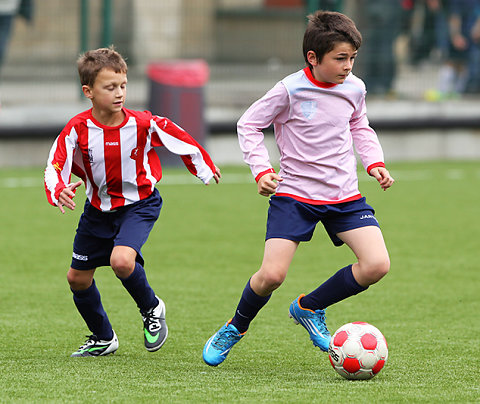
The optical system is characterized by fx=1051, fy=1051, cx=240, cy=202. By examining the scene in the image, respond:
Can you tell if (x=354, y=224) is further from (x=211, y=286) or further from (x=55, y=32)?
(x=55, y=32)

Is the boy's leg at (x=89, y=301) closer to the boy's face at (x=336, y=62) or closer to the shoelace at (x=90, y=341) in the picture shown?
the shoelace at (x=90, y=341)

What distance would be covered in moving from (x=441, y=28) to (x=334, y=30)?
1025cm

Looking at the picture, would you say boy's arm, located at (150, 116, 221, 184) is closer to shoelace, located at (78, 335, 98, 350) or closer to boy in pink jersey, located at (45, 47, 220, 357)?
boy in pink jersey, located at (45, 47, 220, 357)

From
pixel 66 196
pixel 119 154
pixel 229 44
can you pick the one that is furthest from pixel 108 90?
pixel 229 44

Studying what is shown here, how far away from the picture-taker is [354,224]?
483cm

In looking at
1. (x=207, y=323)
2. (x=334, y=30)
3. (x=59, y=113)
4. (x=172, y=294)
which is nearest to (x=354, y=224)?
(x=334, y=30)

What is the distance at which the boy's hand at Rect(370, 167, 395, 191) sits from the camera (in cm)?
485

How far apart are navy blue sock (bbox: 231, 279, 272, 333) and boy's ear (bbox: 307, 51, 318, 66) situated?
3.47ft

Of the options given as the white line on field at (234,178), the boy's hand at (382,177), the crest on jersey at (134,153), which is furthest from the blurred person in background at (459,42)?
the crest on jersey at (134,153)

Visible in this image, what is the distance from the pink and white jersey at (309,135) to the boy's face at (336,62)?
0.28 feet

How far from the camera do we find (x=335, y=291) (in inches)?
194

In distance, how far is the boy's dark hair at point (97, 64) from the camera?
486 cm

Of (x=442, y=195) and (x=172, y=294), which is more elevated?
(x=172, y=294)

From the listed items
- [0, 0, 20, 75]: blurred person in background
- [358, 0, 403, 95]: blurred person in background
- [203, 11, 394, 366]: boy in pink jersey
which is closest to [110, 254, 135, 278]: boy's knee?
[203, 11, 394, 366]: boy in pink jersey
